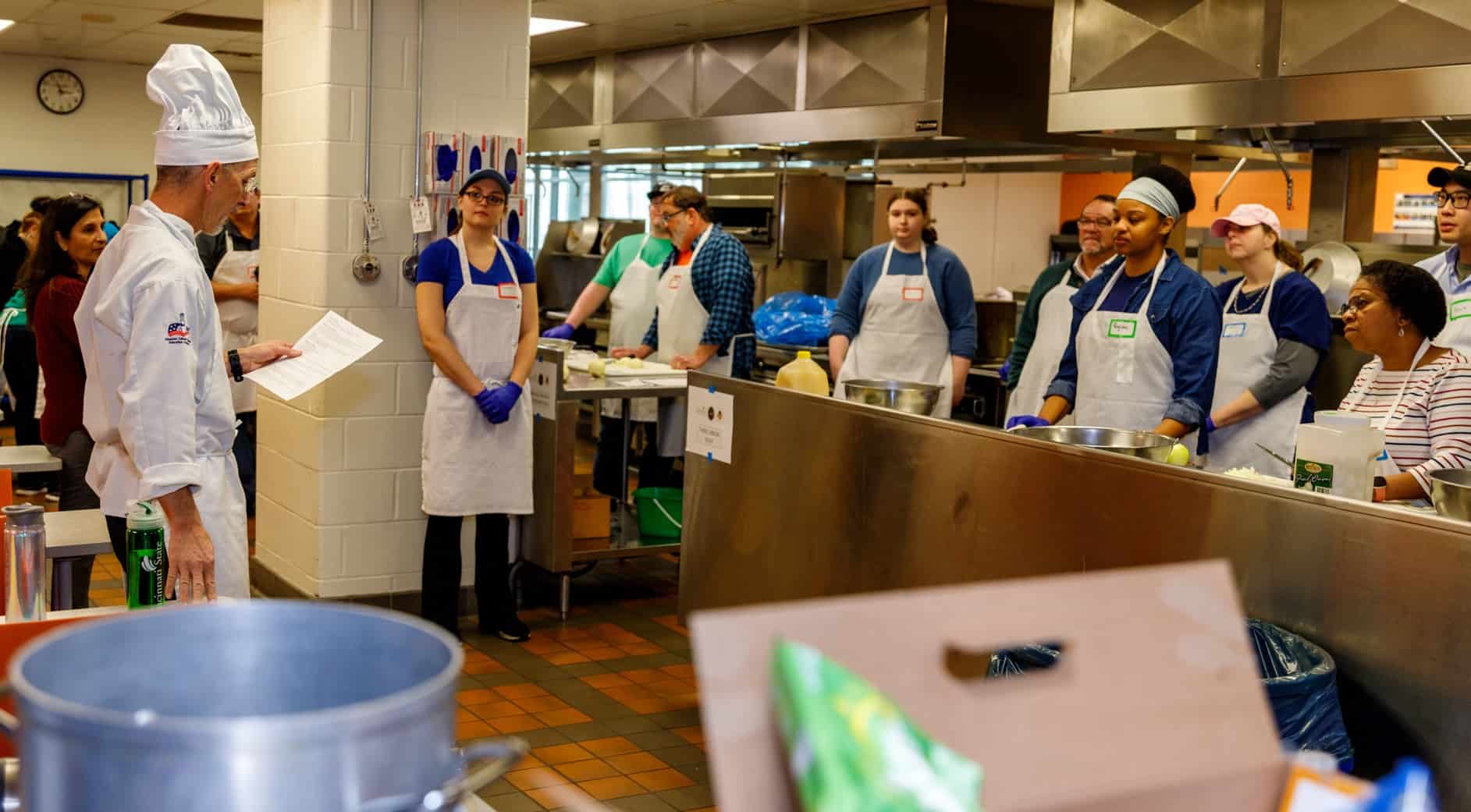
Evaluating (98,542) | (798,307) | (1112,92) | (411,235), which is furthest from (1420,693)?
(798,307)

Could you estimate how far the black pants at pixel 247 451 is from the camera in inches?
236

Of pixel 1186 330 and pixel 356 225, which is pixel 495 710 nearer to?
pixel 356 225

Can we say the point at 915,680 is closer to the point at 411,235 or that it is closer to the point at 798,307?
the point at 411,235

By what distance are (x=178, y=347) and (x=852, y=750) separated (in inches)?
83.0

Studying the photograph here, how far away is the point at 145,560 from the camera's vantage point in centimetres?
198

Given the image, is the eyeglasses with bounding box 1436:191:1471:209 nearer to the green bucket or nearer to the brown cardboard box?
the green bucket

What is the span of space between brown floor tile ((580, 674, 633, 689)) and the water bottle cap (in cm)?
267

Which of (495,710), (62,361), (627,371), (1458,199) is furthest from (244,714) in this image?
(627,371)

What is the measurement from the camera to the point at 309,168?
4945 mm

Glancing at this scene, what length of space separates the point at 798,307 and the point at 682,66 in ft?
4.80

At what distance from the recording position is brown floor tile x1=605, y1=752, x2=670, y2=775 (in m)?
3.87

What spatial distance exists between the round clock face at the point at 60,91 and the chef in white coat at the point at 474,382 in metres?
7.83

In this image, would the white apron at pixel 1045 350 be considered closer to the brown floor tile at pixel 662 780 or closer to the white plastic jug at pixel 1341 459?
the brown floor tile at pixel 662 780

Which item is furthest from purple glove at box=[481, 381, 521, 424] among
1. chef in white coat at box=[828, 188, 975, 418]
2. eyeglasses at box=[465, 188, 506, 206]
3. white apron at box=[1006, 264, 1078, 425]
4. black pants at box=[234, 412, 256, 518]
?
white apron at box=[1006, 264, 1078, 425]
